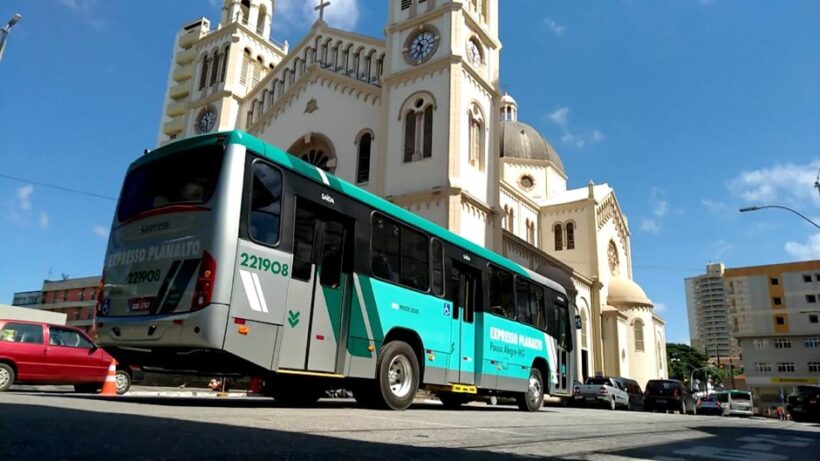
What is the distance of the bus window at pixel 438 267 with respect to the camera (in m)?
9.70

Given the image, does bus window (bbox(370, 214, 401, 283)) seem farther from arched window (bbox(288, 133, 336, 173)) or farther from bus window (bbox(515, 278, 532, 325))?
arched window (bbox(288, 133, 336, 173))

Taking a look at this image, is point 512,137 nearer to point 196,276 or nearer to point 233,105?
point 233,105

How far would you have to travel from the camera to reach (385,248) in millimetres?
8773

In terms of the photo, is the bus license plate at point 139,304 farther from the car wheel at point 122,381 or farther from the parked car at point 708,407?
the parked car at point 708,407

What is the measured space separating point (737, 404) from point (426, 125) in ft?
84.7

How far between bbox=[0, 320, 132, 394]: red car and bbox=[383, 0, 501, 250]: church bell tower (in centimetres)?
1296

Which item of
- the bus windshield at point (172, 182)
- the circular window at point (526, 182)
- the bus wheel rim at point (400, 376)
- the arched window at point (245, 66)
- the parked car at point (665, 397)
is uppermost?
the arched window at point (245, 66)

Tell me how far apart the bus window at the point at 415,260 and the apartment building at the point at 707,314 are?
155177mm

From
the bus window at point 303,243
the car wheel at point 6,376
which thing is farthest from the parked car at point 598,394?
the car wheel at point 6,376

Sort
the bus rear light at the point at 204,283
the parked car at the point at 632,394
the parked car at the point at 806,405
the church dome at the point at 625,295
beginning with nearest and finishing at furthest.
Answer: the bus rear light at the point at 204,283
the parked car at the point at 806,405
the parked car at the point at 632,394
the church dome at the point at 625,295

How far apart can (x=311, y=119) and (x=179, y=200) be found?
21423 millimetres

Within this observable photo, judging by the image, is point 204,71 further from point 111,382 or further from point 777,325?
point 777,325

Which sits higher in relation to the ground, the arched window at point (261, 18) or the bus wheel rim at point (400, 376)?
the arched window at point (261, 18)

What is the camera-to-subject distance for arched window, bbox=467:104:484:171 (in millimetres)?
24297
